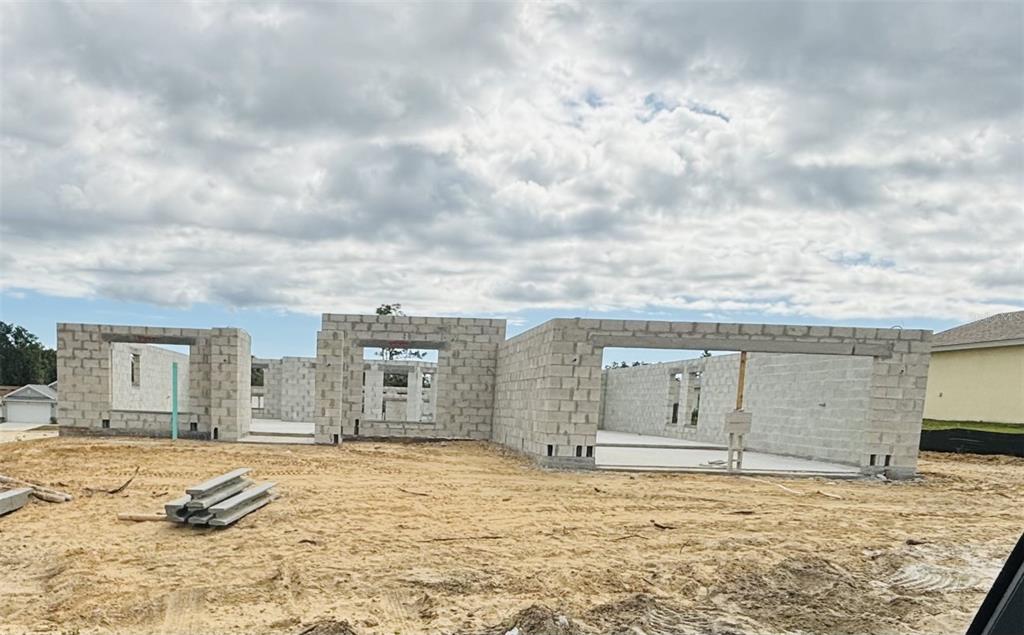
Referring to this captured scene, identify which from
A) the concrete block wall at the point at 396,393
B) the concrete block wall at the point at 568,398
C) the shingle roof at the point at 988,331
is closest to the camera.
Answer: the concrete block wall at the point at 568,398

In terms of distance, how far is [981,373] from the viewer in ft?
61.5

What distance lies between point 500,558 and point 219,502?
3.24 metres

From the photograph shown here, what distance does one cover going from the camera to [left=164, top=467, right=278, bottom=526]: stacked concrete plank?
6.12m

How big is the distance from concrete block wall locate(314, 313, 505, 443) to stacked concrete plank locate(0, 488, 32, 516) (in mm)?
7588

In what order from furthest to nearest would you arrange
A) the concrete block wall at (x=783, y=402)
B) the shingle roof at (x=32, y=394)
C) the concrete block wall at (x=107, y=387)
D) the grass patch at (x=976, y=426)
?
the shingle roof at (x=32, y=394), the grass patch at (x=976, y=426), the concrete block wall at (x=107, y=387), the concrete block wall at (x=783, y=402)

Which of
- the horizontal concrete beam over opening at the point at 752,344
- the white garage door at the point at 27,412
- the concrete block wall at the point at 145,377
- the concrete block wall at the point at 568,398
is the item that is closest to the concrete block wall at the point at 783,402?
the horizontal concrete beam over opening at the point at 752,344

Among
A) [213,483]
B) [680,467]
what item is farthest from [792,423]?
[213,483]

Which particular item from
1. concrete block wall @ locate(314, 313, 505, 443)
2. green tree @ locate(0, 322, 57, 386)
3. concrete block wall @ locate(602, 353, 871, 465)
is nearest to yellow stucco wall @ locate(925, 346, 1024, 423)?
concrete block wall @ locate(602, 353, 871, 465)

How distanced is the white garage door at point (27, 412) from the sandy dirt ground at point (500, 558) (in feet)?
37.6

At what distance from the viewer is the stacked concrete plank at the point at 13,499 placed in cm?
660

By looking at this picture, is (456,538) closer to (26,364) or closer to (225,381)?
(225,381)

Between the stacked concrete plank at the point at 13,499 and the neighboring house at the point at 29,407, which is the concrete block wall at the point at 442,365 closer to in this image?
the stacked concrete plank at the point at 13,499

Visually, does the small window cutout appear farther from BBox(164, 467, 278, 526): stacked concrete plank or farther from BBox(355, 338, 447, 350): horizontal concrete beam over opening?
BBox(164, 467, 278, 526): stacked concrete plank

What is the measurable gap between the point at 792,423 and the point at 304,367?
16.0m
